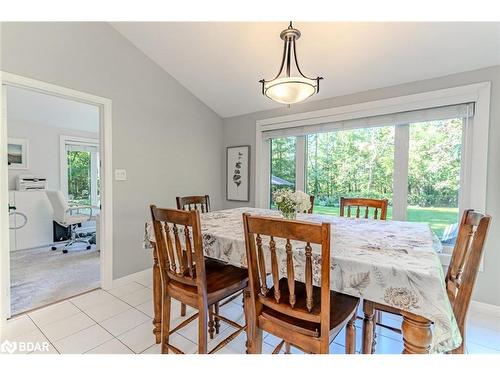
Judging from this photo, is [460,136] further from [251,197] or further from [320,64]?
[251,197]

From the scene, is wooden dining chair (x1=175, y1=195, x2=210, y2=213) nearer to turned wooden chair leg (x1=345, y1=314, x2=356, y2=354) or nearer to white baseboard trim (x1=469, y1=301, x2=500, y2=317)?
turned wooden chair leg (x1=345, y1=314, x2=356, y2=354)

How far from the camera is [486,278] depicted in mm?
2201

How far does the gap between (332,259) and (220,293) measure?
699mm

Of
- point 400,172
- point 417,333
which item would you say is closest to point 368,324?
point 417,333

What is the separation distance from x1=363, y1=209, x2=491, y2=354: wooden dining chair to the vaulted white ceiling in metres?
1.55

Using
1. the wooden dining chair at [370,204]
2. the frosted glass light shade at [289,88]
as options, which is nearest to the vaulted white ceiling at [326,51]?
the frosted glass light shade at [289,88]

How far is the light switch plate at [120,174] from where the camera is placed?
8.63 feet

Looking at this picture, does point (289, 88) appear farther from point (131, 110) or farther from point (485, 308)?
point (485, 308)

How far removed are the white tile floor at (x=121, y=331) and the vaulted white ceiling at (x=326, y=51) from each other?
7.23 feet

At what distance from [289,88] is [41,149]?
480cm

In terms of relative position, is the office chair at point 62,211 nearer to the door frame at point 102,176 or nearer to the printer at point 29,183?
the printer at point 29,183

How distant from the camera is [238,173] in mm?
3746

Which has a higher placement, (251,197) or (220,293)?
(251,197)
